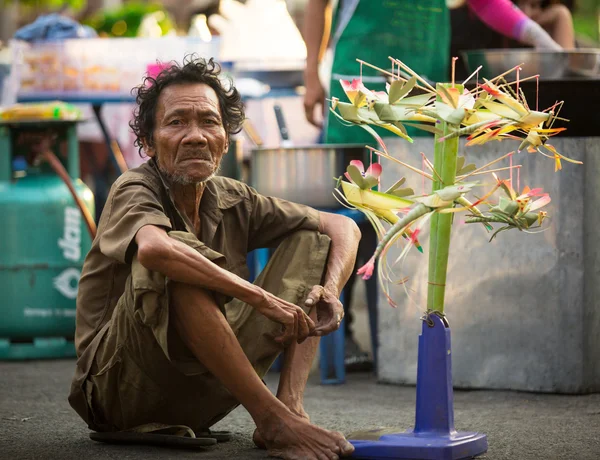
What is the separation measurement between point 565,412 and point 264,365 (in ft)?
3.85

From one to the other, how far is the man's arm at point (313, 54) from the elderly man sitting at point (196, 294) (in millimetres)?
1731

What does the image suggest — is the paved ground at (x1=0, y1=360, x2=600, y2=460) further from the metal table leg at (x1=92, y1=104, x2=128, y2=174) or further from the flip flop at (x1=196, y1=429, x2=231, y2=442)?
the metal table leg at (x1=92, y1=104, x2=128, y2=174)

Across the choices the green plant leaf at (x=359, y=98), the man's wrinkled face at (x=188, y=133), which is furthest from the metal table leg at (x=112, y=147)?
the green plant leaf at (x=359, y=98)

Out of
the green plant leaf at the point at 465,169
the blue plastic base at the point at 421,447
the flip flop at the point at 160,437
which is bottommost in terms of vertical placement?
the flip flop at the point at 160,437

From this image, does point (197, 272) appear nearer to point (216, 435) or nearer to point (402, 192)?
point (402, 192)

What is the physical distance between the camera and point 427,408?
2.64m

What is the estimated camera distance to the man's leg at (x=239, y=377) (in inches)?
102

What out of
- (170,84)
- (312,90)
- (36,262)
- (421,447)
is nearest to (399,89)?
(170,84)

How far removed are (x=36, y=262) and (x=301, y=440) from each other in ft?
8.83

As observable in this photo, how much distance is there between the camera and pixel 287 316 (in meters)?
2.66

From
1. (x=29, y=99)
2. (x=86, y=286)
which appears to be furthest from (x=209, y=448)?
(x=29, y=99)

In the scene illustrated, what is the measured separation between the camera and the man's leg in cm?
258

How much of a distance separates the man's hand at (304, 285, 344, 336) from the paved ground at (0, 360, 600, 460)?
1.28 ft

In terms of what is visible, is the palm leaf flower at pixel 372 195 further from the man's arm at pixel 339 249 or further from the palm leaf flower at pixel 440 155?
the man's arm at pixel 339 249
